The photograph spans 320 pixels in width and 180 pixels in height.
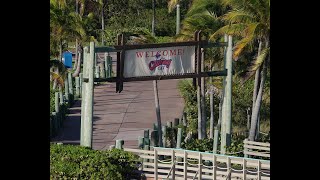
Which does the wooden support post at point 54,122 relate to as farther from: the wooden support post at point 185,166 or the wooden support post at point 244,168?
the wooden support post at point 244,168

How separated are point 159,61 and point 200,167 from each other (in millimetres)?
3742

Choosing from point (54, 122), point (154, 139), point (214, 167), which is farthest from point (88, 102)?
point (54, 122)

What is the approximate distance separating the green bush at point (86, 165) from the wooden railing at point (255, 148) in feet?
11.1

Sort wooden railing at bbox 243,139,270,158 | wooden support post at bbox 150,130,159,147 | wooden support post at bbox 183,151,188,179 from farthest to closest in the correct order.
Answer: wooden support post at bbox 150,130,159,147, wooden railing at bbox 243,139,270,158, wooden support post at bbox 183,151,188,179

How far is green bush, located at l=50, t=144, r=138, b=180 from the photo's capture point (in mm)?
19578

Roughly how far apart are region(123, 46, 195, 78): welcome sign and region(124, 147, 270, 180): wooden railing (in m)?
2.05

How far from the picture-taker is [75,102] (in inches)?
1471

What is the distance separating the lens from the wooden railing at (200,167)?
17953mm

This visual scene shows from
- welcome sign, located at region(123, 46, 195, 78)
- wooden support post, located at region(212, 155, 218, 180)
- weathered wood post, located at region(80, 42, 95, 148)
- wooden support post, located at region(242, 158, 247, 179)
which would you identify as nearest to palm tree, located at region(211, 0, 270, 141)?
welcome sign, located at region(123, 46, 195, 78)

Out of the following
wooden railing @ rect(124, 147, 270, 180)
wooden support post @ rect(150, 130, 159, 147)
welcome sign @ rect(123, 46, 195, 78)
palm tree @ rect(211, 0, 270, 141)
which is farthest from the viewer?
wooden support post @ rect(150, 130, 159, 147)

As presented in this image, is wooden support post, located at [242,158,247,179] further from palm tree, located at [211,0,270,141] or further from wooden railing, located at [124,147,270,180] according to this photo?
palm tree, located at [211,0,270,141]
